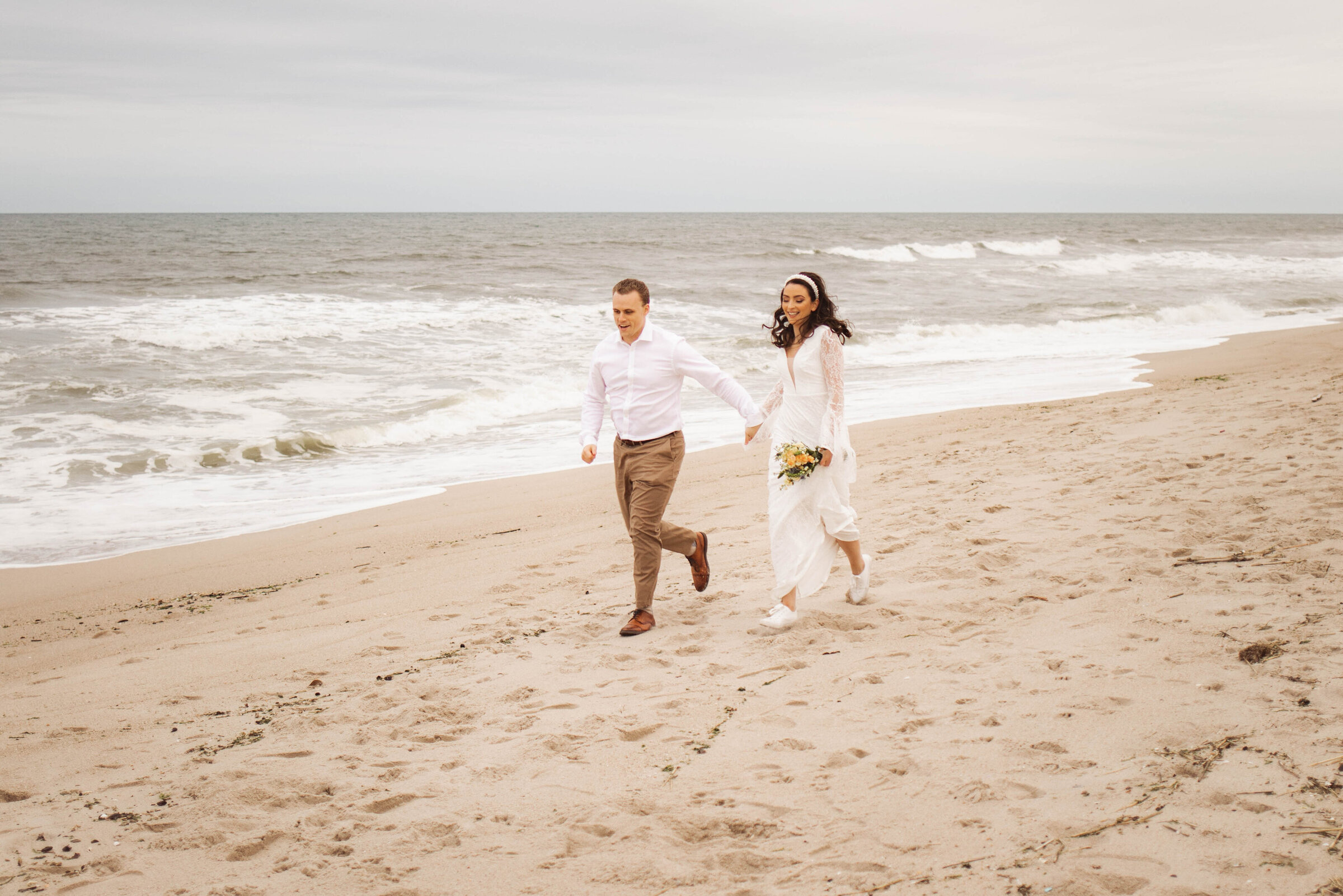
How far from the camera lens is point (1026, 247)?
55.0 metres

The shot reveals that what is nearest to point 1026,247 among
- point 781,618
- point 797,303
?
point 797,303

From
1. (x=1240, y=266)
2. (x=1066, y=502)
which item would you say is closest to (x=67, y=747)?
(x=1066, y=502)

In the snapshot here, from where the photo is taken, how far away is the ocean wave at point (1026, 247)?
52.5 meters

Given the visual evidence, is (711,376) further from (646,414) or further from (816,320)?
(816,320)

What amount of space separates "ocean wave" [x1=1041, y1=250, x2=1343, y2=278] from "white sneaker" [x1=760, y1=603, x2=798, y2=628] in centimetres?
3672

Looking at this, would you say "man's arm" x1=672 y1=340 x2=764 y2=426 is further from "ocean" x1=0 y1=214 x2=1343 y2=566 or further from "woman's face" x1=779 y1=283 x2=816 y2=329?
"ocean" x1=0 y1=214 x2=1343 y2=566

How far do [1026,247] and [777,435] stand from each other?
183ft

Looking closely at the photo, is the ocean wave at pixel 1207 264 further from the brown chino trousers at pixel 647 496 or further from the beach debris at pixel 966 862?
the beach debris at pixel 966 862

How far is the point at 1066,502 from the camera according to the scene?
6121 mm

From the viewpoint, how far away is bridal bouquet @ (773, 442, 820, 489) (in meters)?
4.55

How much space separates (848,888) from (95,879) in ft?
7.73

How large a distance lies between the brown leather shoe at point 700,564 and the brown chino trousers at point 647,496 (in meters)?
0.21

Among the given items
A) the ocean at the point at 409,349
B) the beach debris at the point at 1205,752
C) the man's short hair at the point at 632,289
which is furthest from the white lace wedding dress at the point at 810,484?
the ocean at the point at 409,349

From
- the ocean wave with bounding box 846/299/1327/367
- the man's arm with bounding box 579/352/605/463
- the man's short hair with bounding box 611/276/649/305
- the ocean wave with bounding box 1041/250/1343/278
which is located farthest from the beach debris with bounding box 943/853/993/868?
the ocean wave with bounding box 1041/250/1343/278
